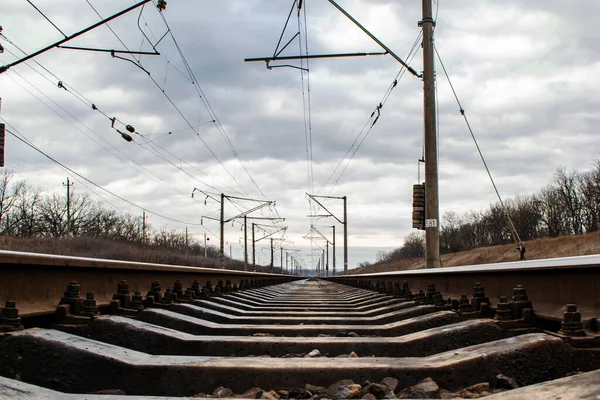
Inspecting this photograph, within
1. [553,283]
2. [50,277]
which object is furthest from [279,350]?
[553,283]

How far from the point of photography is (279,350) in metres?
2.94

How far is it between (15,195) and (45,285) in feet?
179

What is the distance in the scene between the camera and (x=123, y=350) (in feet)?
7.95

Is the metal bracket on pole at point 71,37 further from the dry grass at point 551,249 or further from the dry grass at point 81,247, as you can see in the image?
the dry grass at point 551,249

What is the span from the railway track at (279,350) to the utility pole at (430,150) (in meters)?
7.58

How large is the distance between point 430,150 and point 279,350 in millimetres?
9235

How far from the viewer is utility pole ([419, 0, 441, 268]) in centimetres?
1120

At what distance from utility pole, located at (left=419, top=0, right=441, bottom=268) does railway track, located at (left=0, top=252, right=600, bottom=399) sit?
758 cm

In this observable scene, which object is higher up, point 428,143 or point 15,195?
point 15,195

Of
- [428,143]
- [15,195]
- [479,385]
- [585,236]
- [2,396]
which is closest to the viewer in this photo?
[2,396]

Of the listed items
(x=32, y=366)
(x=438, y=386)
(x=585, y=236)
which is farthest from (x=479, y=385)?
(x=585, y=236)

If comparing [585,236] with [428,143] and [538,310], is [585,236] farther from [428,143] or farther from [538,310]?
[538,310]

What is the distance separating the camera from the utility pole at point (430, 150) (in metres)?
11.2

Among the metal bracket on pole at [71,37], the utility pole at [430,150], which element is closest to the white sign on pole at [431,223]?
the utility pole at [430,150]
